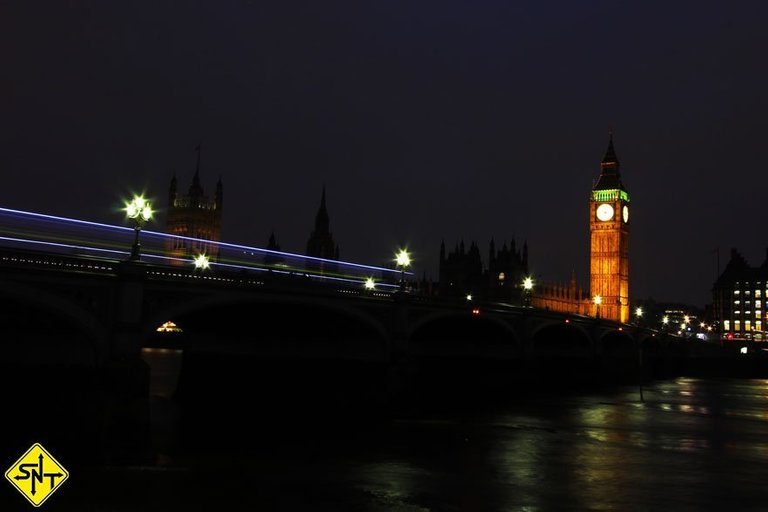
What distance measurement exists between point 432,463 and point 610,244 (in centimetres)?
16868

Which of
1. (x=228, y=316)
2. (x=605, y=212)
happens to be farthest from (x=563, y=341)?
(x=605, y=212)

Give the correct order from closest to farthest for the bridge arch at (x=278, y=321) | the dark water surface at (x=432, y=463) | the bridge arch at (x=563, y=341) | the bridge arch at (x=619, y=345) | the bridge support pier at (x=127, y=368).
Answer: the dark water surface at (x=432, y=463) < the bridge support pier at (x=127, y=368) < the bridge arch at (x=278, y=321) < the bridge arch at (x=563, y=341) < the bridge arch at (x=619, y=345)

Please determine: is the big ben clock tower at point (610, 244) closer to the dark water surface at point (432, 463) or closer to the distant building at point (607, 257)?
the distant building at point (607, 257)

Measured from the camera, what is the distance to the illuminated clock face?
186750mm

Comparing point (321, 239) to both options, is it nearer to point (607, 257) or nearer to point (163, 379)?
point (607, 257)

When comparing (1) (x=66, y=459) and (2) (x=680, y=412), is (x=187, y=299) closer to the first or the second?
(1) (x=66, y=459)

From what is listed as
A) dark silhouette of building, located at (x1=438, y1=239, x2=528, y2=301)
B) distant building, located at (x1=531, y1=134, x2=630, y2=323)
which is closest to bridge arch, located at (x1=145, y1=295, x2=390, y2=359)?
dark silhouette of building, located at (x1=438, y1=239, x2=528, y2=301)

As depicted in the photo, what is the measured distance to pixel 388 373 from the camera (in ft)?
168

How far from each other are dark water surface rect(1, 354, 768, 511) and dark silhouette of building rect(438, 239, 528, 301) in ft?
383

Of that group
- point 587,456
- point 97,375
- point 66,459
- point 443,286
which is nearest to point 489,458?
point 587,456

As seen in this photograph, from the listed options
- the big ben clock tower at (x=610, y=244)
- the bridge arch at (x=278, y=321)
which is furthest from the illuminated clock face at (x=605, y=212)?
the bridge arch at (x=278, y=321)

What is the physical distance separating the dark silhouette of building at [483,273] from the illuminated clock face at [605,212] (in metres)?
25.0

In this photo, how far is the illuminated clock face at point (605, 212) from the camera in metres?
187

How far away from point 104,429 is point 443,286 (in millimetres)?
139057
